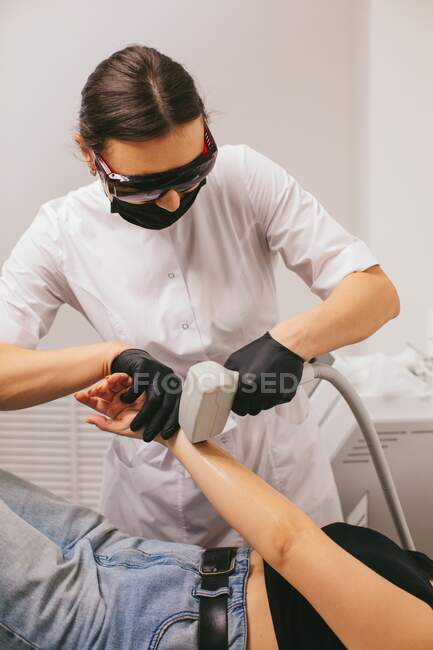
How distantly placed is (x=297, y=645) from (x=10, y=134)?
7.09 feet

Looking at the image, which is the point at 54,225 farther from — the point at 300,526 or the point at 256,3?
the point at 256,3

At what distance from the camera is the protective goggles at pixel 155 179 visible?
3.79 ft

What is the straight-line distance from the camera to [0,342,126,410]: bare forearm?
1.29m

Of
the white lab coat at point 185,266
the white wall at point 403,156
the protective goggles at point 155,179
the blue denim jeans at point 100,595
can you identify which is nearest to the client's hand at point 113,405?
the white lab coat at point 185,266

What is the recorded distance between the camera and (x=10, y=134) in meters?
2.60

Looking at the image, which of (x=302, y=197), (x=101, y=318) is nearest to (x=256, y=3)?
(x=302, y=197)

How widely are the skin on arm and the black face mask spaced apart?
46 centimetres

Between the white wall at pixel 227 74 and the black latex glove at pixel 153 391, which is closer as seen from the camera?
the black latex glove at pixel 153 391

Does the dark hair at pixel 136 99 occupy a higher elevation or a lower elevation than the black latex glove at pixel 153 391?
higher

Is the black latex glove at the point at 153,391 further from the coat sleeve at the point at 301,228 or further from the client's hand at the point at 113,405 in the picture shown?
the coat sleeve at the point at 301,228

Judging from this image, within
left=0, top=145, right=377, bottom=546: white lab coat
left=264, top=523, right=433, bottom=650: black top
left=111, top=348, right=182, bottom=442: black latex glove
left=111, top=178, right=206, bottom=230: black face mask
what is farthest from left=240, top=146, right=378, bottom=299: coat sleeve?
left=264, top=523, right=433, bottom=650: black top

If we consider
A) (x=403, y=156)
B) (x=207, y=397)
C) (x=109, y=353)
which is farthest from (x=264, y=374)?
(x=403, y=156)

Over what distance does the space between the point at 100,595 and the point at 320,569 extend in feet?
1.48

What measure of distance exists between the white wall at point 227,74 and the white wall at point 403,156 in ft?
0.24
